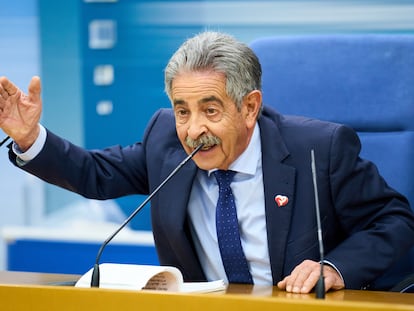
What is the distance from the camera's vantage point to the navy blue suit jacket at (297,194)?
214 centimetres

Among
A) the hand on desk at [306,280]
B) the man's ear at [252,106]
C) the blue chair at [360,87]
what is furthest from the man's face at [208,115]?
the hand on desk at [306,280]

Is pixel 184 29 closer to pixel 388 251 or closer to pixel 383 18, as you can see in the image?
pixel 383 18

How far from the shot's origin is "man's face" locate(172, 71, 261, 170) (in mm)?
2082

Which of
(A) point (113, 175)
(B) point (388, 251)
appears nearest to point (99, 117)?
(A) point (113, 175)

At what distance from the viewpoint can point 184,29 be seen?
321cm

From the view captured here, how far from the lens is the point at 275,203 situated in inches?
85.3

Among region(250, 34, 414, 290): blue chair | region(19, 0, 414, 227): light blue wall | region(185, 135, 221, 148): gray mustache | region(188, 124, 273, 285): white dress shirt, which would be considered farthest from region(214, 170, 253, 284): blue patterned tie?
region(19, 0, 414, 227): light blue wall

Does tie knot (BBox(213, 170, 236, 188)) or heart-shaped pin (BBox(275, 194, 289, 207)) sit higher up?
tie knot (BBox(213, 170, 236, 188))

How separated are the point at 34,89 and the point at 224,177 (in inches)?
19.8

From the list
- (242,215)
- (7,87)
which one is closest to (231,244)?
(242,215)

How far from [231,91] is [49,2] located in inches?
57.0

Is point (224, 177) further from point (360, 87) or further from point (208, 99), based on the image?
point (360, 87)

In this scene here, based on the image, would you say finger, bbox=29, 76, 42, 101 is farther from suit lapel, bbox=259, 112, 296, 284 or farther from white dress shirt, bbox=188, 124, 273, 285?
suit lapel, bbox=259, 112, 296, 284

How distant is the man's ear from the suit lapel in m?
0.09
